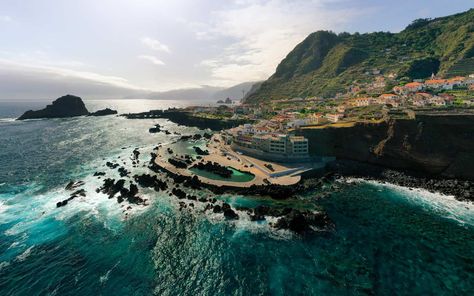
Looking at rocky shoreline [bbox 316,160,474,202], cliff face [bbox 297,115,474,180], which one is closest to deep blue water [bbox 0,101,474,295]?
rocky shoreline [bbox 316,160,474,202]

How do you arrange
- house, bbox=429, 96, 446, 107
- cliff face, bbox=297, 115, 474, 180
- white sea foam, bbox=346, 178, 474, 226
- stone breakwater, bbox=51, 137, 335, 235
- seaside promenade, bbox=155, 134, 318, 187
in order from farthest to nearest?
house, bbox=429, 96, 446, 107, cliff face, bbox=297, 115, 474, 180, seaside promenade, bbox=155, 134, 318, 187, white sea foam, bbox=346, 178, 474, 226, stone breakwater, bbox=51, 137, 335, 235

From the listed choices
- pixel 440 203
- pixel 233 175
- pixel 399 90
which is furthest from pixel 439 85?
pixel 233 175

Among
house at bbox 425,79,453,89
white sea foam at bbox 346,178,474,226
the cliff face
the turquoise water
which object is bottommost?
white sea foam at bbox 346,178,474,226

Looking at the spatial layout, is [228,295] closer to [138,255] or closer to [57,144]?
[138,255]

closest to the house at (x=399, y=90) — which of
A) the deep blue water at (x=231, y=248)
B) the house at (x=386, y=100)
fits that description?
the house at (x=386, y=100)

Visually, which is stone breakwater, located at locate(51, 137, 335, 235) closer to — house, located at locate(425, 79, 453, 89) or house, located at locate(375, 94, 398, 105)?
house, located at locate(375, 94, 398, 105)

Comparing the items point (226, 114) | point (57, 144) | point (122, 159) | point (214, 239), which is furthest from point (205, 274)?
point (226, 114)
